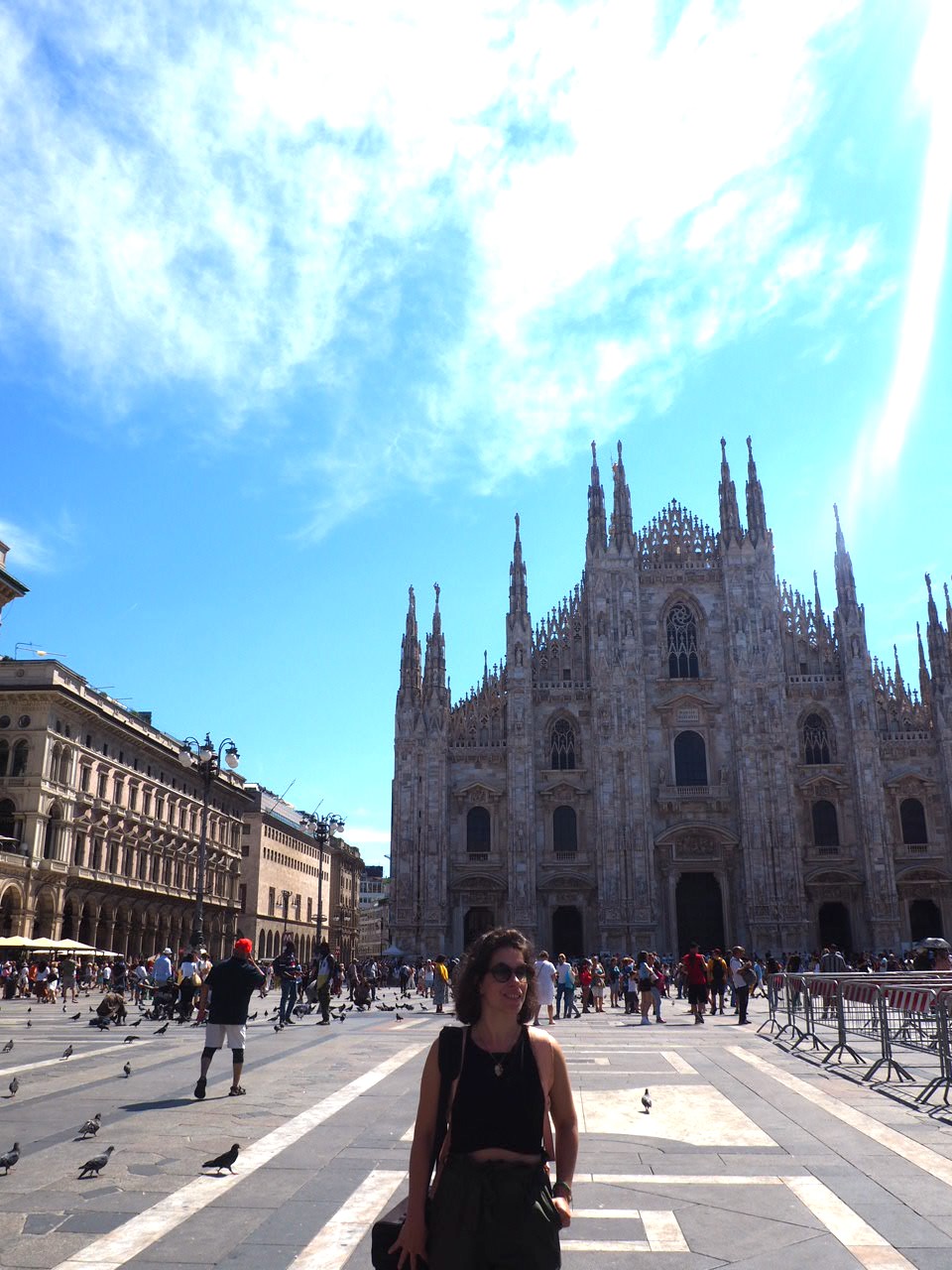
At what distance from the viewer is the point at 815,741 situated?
4753 cm

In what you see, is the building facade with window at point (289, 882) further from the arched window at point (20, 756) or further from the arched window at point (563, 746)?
the arched window at point (20, 756)

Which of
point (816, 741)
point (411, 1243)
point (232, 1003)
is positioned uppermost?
point (816, 741)

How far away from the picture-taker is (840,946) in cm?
4512

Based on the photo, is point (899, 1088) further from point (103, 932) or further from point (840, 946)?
point (103, 932)

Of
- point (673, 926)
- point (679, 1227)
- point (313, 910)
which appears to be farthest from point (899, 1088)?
point (313, 910)

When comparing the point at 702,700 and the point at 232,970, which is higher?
the point at 702,700

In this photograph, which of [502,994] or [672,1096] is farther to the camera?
[672,1096]

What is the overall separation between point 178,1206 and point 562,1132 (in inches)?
145

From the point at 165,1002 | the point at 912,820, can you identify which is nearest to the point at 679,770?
the point at 912,820

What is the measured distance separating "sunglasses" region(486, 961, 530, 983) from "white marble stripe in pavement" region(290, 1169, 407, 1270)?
7.92 ft

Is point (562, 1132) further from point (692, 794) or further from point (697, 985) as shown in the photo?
point (692, 794)

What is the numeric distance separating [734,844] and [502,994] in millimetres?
45100

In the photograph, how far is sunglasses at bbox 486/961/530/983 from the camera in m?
3.59

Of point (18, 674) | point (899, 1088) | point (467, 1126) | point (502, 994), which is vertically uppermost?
point (18, 674)
